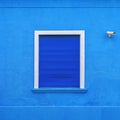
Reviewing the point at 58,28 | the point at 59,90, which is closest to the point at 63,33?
the point at 58,28

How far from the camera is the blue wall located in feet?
35.8

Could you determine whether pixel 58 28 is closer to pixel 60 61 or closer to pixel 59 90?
pixel 60 61

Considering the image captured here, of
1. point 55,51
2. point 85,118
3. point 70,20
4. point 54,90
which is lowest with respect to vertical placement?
point 85,118

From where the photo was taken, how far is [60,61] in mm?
11047

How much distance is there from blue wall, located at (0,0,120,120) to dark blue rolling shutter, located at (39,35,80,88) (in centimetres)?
25

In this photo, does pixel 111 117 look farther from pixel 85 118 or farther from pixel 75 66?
pixel 75 66

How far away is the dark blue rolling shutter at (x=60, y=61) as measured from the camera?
11023 mm

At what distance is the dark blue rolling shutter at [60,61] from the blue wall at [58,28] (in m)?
0.25

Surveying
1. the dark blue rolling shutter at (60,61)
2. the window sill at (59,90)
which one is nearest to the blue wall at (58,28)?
the window sill at (59,90)

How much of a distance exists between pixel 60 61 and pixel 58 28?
828mm

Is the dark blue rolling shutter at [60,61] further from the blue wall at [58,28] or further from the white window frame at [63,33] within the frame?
the blue wall at [58,28]

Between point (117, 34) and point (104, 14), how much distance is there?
1.93ft

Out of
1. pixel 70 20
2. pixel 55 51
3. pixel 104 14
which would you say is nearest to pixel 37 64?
pixel 55 51

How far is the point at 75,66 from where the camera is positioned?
11.0 meters
